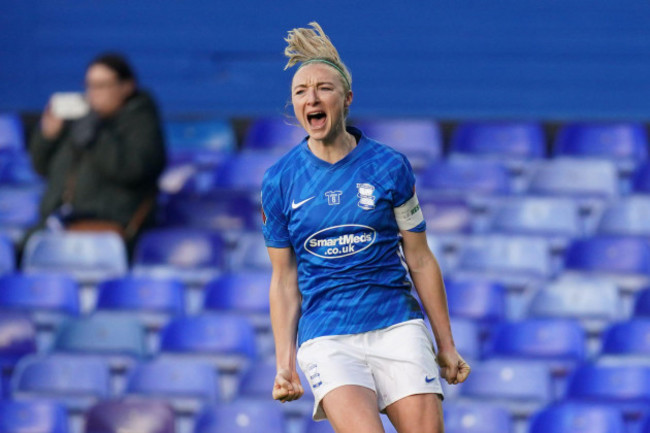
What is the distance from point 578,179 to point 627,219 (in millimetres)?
576

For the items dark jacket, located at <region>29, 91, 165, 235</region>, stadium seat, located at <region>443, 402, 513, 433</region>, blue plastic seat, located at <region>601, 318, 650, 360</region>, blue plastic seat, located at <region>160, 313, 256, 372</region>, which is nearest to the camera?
stadium seat, located at <region>443, 402, 513, 433</region>

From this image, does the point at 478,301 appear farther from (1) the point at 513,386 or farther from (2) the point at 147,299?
(2) the point at 147,299

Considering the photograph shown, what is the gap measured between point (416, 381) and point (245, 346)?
2.90 meters

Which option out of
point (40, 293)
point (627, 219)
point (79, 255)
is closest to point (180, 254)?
point (79, 255)

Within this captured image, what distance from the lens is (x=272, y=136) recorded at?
833 cm

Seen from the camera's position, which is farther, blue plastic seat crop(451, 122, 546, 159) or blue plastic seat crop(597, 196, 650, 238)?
blue plastic seat crop(451, 122, 546, 159)

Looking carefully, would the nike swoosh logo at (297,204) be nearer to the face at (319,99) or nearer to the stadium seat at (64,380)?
the face at (319,99)

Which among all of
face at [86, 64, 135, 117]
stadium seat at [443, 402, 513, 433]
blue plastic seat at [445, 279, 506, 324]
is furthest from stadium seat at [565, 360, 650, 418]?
face at [86, 64, 135, 117]

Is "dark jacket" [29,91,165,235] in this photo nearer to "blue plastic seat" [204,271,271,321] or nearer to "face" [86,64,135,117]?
"face" [86,64,135,117]

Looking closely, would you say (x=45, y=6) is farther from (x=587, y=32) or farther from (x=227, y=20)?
(x=587, y=32)

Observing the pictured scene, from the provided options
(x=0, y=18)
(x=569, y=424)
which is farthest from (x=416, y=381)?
(x=0, y=18)

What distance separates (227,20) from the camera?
900 centimetres

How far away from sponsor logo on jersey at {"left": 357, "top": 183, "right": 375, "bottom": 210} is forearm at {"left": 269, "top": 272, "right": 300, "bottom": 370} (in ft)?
1.03

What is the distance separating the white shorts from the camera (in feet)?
10.8
